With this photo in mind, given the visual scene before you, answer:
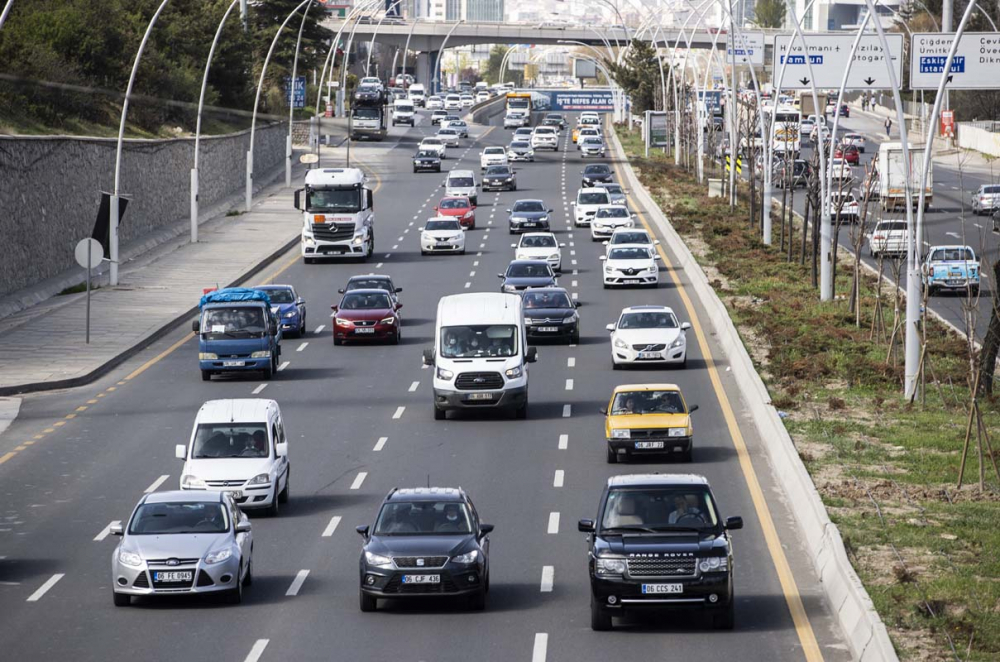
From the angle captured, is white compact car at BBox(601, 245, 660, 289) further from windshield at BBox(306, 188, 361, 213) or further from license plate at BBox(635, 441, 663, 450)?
license plate at BBox(635, 441, 663, 450)

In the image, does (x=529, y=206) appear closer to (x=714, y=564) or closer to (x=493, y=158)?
(x=493, y=158)

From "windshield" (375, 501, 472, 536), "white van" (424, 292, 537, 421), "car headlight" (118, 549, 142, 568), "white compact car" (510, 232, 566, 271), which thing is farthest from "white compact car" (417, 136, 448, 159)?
"car headlight" (118, 549, 142, 568)

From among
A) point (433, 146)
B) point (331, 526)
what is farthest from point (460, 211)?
point (331, 526)

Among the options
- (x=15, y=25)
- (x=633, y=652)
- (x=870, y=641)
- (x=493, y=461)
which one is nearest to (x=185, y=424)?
(x=493, y=461)

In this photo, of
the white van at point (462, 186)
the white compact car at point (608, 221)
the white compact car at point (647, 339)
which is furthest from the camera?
the white van at point (462, 186)

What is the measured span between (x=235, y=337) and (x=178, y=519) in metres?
18.5

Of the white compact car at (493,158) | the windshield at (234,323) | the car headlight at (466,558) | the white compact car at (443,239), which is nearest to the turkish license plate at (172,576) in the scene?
the car headlight at (466,558)

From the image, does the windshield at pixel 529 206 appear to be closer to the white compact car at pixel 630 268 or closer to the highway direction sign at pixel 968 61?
the white compact car at pixel 630 268

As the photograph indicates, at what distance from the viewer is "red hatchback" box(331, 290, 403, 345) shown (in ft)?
142

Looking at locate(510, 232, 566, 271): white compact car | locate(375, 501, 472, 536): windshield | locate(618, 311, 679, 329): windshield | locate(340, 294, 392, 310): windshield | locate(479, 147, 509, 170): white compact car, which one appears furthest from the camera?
locate(479, 147, 509, 170): white compact car

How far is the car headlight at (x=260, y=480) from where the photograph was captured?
79.7ft

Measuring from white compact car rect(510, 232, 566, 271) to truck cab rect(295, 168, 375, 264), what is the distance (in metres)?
6.44

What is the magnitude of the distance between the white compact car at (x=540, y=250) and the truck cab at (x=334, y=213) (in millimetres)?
6437

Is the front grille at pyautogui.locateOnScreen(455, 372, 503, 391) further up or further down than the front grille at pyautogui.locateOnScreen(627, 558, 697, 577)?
further down
